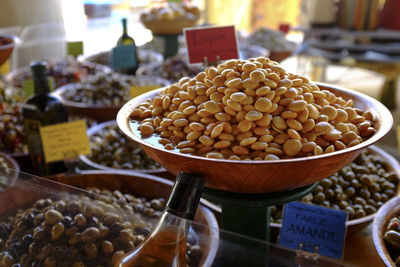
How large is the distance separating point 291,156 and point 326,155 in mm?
62

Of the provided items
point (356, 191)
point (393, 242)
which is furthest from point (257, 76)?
point (356, 191)

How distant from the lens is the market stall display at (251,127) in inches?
24.8

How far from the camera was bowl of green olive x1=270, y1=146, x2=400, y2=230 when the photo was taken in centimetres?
116

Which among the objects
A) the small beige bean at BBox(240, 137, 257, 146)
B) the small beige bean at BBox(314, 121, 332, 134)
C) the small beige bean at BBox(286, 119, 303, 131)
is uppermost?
the small beige bean at BBox(286, 119, 303, 131)

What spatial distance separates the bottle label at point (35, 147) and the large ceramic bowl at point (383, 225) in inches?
43.1

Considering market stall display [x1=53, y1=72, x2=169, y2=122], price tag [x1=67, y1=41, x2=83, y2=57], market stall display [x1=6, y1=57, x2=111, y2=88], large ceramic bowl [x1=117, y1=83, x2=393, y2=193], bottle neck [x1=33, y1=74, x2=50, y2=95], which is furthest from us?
market stall display [x1=6, y1=57, x2=111, y2=88]

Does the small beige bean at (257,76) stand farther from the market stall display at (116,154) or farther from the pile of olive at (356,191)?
the market stall display at (116,154)

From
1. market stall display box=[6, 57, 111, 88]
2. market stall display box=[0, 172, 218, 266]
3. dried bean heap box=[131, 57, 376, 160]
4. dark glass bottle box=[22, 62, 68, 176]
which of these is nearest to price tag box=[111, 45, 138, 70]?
market stall display box=[6, 57, 111, 88]

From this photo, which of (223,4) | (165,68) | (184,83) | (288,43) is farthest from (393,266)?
(223,4)

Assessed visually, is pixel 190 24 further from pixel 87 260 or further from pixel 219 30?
pixel 87 260

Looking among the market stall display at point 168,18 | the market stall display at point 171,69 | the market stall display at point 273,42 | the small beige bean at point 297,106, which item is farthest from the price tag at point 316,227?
the market stall display at point 273,42

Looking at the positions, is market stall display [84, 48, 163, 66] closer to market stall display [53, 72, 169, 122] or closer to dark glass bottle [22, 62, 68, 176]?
market stall display [53, 72, 169, 122]

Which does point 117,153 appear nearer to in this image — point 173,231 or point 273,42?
point 173,231

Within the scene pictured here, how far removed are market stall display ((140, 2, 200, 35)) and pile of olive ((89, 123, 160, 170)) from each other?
0.94 m
